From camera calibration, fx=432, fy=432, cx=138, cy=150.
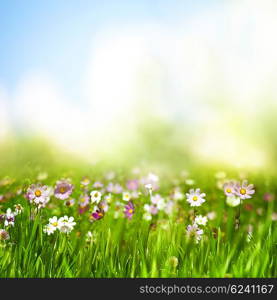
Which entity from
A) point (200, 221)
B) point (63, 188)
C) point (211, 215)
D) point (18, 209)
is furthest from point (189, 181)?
point (18, 209)

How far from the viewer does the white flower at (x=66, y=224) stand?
2.36 meters

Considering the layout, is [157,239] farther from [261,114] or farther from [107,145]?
[261,114]

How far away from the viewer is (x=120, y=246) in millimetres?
2500

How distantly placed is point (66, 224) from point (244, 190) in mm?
984

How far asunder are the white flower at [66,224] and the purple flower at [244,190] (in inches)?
35.8

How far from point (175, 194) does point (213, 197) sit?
45 centimetres

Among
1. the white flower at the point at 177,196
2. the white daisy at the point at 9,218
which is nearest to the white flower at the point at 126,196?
the white flower at the point at 177,196

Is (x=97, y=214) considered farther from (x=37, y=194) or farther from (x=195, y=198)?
(x=195, y=198)

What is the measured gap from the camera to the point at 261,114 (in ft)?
10.5

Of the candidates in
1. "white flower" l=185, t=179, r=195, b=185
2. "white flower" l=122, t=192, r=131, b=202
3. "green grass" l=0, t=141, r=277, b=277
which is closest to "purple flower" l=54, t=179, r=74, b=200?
"green grass" l=0, t=141, r=277, b=277

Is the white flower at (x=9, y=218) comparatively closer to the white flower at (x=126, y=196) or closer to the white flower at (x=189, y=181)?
the white flower at (x=126, y=196)

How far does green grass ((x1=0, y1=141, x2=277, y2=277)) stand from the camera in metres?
2.10

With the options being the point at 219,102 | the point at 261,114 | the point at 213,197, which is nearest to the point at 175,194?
the point at 213,197
